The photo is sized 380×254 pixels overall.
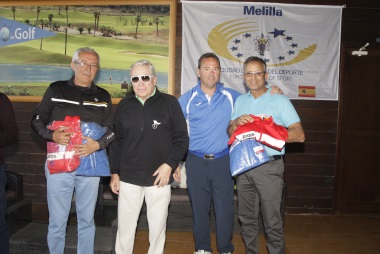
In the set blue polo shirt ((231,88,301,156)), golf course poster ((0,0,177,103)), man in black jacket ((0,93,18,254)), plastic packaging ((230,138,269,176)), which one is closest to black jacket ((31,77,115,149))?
man in black jacket ((0,93,18,254))

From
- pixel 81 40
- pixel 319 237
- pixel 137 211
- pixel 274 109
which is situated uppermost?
pixel 81 40

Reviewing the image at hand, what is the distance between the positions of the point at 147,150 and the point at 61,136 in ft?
2.05

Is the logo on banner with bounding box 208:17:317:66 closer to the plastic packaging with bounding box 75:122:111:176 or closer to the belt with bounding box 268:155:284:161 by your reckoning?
the belt with bounding box 268:155:284:161

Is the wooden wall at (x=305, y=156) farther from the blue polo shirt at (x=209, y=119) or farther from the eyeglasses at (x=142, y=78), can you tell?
the eyeglasses at (x=142, y=78)

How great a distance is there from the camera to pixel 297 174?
469 cm

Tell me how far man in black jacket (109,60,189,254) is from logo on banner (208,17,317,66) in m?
2.14

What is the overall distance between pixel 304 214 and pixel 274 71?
1.96m

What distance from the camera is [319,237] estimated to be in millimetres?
3898

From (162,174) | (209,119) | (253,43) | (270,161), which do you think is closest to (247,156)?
(270,161)

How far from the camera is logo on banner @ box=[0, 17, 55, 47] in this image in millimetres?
4590

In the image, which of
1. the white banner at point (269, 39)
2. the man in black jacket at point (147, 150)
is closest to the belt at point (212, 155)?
the man in black jacket at point (147, 150)

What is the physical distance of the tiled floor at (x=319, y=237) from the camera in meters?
3.52

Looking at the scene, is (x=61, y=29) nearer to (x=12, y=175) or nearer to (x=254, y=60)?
(x=12, y=175)

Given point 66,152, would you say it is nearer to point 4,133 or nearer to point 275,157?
point 4,133
